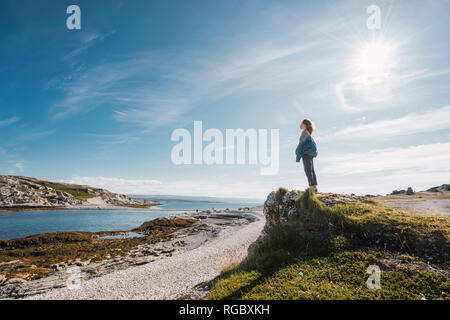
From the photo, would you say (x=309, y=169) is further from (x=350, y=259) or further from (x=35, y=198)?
(x=35, y=198)

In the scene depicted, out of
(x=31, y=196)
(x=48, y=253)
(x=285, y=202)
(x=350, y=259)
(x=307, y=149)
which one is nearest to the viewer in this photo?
(x=350, y=259)

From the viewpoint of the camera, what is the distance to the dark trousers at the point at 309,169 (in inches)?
392

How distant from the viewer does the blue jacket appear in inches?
386

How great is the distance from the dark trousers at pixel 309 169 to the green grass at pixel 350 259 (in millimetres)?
1863

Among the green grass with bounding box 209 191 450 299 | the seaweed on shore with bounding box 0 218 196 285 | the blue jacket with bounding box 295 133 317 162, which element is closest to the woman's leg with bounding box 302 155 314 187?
the blue jacket with bounding box 295 133 317 162

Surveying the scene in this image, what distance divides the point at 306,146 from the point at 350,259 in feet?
18.0

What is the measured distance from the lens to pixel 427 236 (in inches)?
236

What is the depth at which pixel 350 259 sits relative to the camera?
627 centimetres

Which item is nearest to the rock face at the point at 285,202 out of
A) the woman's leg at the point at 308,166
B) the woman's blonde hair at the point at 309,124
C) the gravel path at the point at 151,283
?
the woman's leg at the point at 308,166

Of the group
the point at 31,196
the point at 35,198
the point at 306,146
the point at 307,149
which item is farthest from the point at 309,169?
the point at 31,196

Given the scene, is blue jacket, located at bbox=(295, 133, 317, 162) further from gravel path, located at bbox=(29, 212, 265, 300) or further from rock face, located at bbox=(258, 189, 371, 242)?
gravel path, located at bbox=(29, 212, 265, 300)

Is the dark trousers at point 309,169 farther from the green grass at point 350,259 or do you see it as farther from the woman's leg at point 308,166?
the green grass at point 350,259
